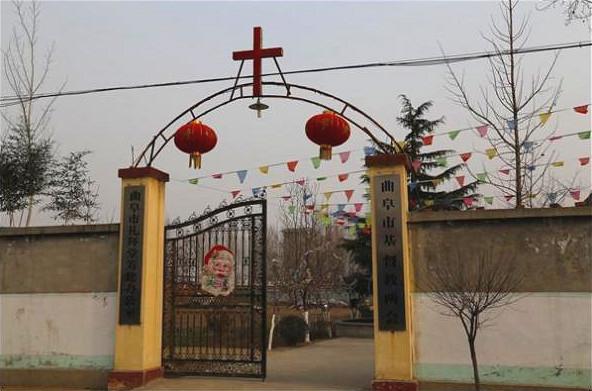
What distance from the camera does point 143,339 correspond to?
786cm

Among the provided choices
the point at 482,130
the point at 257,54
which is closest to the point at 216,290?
the point at 257,54

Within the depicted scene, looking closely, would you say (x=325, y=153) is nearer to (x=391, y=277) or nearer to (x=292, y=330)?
(x=391, y=277)

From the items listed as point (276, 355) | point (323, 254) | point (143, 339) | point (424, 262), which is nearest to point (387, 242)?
point (424, 262)

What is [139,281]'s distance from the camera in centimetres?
802

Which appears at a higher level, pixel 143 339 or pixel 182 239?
pixel 182 239

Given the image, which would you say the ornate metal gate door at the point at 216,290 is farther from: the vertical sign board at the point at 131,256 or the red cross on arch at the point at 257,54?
the red cross on arch at the point at 257,54

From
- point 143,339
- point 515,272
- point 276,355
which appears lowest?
point 276,355

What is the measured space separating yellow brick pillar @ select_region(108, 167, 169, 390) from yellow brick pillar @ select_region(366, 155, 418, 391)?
312 cm

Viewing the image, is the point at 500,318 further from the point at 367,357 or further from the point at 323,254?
the point at 323,254

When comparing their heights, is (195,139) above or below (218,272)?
above

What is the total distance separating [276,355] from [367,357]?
2200 mm

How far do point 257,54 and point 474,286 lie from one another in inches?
170

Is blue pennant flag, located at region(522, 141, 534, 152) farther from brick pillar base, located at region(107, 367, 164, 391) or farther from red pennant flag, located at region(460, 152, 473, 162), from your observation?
brick pillar base, located at region(107, 367, 164, 391)

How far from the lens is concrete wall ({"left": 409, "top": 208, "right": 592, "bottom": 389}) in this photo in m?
6.66
